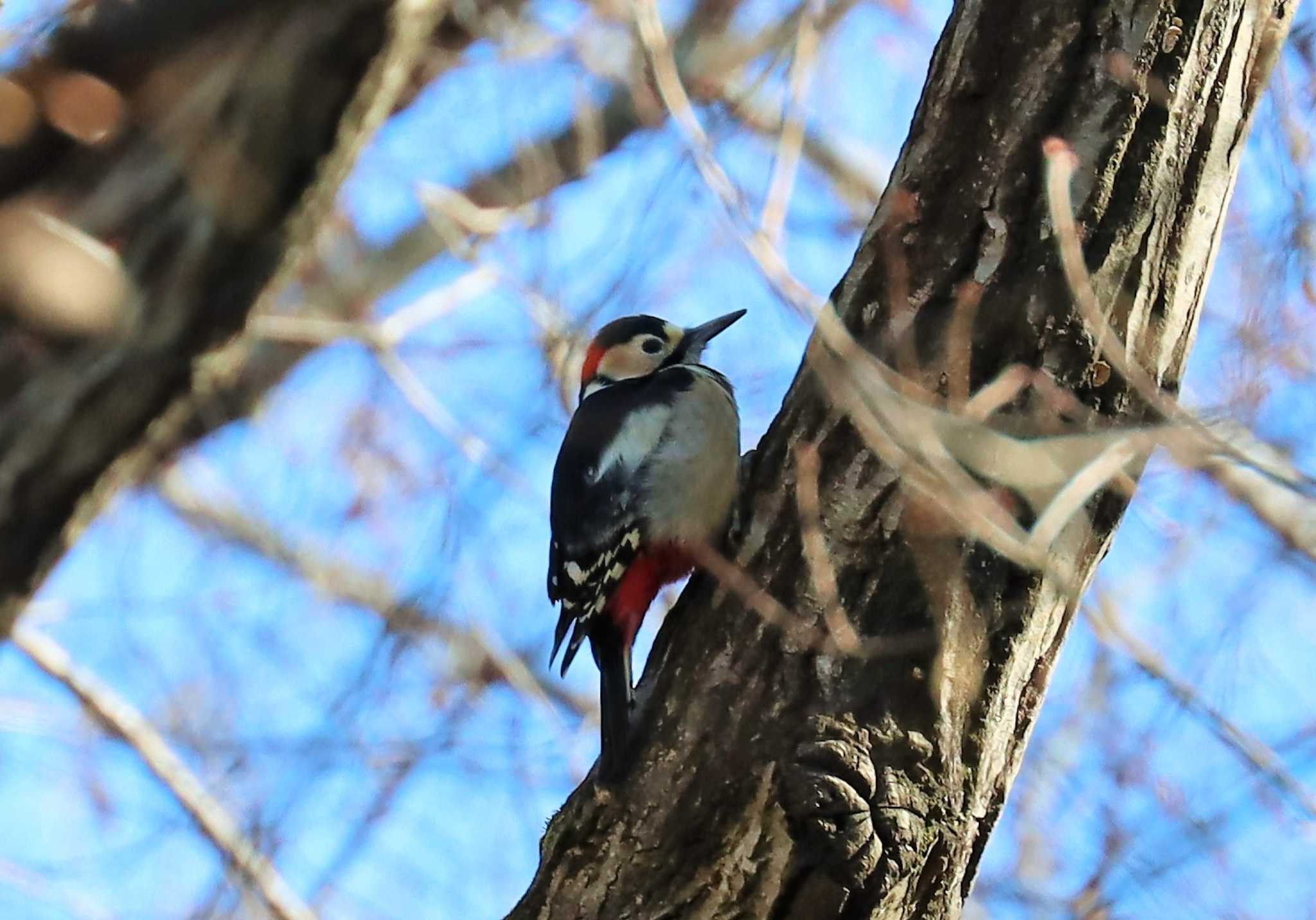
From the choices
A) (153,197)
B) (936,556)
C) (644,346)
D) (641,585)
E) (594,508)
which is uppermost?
(644,346)

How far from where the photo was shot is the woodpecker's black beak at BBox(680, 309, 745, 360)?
450 centimetres

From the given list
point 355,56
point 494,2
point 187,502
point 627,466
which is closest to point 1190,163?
point 355,56

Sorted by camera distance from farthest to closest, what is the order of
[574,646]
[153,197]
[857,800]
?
[574,646] → [153,197] → [857,800]

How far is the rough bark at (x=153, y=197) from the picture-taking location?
2.32 m

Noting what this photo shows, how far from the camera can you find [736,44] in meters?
5.64

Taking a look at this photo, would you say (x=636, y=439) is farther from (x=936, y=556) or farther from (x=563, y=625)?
(x=936, y=556)

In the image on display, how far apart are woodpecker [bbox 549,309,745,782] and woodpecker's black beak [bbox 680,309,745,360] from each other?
10cm

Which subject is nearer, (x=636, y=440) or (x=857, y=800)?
(x=857, y=800)

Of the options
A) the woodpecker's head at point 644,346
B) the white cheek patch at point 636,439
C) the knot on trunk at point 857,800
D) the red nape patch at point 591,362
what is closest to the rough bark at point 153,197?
the knot on trunk at point 857,800

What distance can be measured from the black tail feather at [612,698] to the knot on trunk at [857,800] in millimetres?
349

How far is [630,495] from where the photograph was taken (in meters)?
3.90

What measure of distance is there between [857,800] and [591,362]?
2.77 metres

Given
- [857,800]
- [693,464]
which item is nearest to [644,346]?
[693,464]

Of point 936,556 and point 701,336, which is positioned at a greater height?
point 701,336
